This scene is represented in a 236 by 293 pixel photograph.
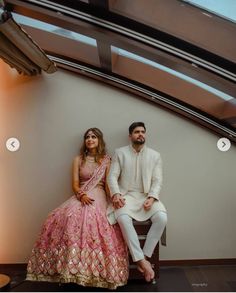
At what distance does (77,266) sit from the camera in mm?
2605

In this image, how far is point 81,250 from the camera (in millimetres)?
2648

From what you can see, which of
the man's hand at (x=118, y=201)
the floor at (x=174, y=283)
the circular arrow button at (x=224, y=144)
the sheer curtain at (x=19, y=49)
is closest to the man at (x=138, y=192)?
the man's hand at (x=118, y=201)

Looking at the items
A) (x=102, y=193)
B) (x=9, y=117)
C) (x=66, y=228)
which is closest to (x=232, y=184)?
(x=102, y=193)

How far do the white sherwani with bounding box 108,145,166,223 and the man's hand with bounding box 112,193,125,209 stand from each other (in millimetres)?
84

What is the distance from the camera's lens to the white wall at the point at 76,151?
348cm

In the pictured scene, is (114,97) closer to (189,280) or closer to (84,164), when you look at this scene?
(84,164)

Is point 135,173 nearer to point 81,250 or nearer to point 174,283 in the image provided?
point 81,250

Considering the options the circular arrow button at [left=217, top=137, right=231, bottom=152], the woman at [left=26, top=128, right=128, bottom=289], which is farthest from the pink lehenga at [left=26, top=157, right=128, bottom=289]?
the circular arrow button at [left=217, top=137, right=231, bottom=152]

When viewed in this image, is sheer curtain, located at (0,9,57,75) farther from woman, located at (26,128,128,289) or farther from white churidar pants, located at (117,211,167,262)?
white churidar pants, located at (117,211,167,262)

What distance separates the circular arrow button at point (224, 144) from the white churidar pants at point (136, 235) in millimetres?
1186

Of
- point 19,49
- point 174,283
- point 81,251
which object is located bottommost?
point 174,283

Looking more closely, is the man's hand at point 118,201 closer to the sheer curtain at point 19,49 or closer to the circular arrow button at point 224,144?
the circular arrow button at point 224,144

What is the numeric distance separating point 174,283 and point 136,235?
678 mm

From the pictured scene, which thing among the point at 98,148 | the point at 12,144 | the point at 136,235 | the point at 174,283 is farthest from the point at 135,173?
the point at 12,144
